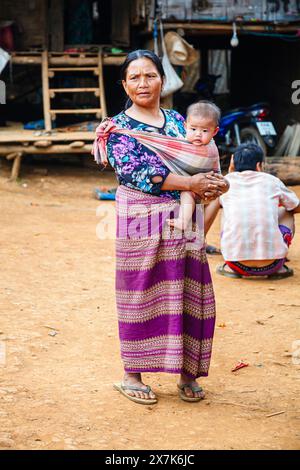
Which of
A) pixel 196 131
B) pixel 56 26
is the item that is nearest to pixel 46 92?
pixel 56 26

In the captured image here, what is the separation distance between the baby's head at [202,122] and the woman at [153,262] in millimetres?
130

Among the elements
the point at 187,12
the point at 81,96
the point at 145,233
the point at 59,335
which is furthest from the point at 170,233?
the point at 81,96

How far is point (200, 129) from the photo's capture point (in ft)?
11.3

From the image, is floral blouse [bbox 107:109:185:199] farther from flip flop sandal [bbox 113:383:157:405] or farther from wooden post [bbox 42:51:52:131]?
wooden post [bbox 42:51:52:131]

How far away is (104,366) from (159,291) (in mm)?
863

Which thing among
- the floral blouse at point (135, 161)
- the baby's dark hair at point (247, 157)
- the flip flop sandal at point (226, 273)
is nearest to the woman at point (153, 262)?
the floral blouse at point (135, 161)

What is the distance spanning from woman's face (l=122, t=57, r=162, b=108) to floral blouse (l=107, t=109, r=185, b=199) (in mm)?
111

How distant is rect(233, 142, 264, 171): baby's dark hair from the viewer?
5.84 m

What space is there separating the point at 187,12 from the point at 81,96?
184 inches

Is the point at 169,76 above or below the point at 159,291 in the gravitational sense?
below

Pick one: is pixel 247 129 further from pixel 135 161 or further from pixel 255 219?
pixel 135 161

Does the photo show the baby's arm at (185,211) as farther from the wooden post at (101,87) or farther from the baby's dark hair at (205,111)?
the wooden post at (101,87)

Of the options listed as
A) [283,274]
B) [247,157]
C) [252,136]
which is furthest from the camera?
[252,136]

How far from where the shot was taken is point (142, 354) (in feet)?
11.8
